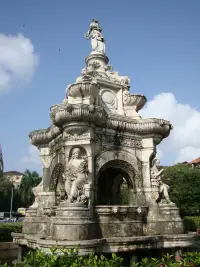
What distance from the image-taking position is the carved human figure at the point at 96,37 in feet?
42.0

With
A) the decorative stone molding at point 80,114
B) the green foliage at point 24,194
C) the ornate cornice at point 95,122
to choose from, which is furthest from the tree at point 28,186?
the decorative stone molding at point 80,114

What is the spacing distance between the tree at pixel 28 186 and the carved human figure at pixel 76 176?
4536 centimetres

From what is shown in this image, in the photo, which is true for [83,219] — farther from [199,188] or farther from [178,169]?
[178,169]

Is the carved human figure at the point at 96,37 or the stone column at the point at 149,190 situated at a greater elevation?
the carved human figure at the point at 96,37

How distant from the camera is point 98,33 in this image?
42.9ft

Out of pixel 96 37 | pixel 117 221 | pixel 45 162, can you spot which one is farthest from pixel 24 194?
pixel 117 221

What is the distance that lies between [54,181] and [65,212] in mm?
3151

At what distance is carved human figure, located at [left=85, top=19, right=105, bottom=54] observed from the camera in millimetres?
12789

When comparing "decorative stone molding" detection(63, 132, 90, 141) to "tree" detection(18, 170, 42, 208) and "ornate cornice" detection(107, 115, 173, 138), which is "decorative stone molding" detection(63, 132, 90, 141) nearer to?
"ornate cornice" detection(107, 115, 173, 138)

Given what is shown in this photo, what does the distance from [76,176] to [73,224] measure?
55.8 inches

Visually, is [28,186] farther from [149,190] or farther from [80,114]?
[80,114]

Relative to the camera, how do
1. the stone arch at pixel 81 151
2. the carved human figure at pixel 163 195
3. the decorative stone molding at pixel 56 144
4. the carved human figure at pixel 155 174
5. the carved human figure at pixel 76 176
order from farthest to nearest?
the decorative stone molding at pixel 56 144 → the carved human figure at pixel 155 174 → the carved human figure at pixel 163 195 → the stone arch at pixel 81 151 → the carved human figure at pixel 76 176

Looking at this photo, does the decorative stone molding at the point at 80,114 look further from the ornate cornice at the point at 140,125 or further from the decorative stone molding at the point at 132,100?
the decorative stone molding at the point at 132,100

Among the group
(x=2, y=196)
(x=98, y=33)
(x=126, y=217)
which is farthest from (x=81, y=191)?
(x=2, y=196)
